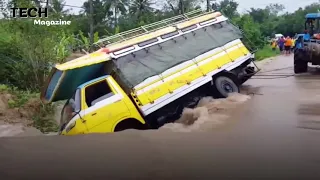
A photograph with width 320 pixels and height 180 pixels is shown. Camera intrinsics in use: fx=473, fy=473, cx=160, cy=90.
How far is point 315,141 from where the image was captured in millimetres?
7633

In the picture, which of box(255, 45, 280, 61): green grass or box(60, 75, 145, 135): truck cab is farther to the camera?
box(255, 45, 280, 61): green grass

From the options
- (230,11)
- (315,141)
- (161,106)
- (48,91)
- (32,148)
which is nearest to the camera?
(315,141)

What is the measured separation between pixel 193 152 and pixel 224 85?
3.64 meters

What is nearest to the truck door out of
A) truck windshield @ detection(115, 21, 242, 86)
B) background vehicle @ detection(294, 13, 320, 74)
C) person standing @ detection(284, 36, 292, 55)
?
truck windshield @ detection(115, 21, 242, 86)

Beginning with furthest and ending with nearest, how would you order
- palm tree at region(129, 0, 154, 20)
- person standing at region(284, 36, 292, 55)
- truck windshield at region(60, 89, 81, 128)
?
person standing at region(284, 36, 292, 55) < palm tree at region(129, 0, 154, 20) < truck windshield at region(60, 89, 81, 128)

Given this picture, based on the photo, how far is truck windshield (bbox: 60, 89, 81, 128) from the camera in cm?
896

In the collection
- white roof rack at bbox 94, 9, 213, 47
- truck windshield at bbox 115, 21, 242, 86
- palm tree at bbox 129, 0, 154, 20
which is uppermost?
palm tree at bbox 129, 0, 154, 20

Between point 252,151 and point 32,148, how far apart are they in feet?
13.7

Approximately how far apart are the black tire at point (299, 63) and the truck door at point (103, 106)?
26.6ft

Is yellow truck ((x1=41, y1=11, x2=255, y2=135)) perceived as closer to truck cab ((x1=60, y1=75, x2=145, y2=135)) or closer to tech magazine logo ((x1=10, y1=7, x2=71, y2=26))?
truck cab ((x1=60, y1=75, x2=145, y2=135))

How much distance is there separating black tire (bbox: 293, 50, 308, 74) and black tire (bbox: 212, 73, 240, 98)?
4.76 meters

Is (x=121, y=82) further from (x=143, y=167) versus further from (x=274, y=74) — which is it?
(x=274, y=74)

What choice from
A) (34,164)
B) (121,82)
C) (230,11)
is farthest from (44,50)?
(230,11)

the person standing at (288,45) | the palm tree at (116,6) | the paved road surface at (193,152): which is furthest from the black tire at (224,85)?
the person standing at (288,45)
